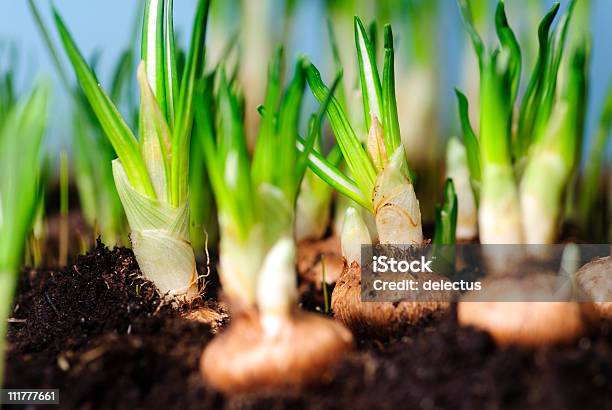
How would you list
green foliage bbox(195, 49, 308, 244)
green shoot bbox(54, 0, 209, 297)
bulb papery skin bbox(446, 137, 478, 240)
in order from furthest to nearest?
1. bulb papery skin bbox(446, 137, 478, 240)
2. green shoot bbox(54, 0, 209, 297)
3. green foliage bbox(195, 49, 308, 244)

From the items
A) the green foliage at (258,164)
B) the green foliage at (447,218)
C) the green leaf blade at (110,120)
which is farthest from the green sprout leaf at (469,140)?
the green leaf blade at (110,120)

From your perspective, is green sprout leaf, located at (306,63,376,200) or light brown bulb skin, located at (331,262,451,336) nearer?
light brown bulb skin, located at (331,262,451,336)

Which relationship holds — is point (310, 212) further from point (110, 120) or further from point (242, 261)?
point (242, 261)

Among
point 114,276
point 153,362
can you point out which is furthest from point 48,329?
point 153,362

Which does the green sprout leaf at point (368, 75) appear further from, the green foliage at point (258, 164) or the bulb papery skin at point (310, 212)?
the bulb papery skin at point (310, 212)

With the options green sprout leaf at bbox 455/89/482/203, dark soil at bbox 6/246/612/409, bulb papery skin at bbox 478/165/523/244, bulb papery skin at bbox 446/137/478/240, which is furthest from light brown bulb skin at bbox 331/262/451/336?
bulb papery skin at bbox 446/137/478/240

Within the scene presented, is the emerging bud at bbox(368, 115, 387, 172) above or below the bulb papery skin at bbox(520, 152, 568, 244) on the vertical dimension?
above

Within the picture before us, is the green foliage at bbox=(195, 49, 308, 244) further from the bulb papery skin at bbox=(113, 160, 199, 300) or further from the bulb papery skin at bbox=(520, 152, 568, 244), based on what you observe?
the bulb papery skin at bbox=(520, 152, 568, 244)

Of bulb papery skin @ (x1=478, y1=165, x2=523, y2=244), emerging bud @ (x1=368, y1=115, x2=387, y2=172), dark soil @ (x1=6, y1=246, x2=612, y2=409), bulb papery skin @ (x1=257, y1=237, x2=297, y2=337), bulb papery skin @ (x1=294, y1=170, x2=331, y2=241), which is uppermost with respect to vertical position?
bulb papery skin @ (x1=294, y1=170, x2=331, y2=241)

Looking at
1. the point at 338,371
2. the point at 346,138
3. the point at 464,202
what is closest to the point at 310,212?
the point at 464,202
